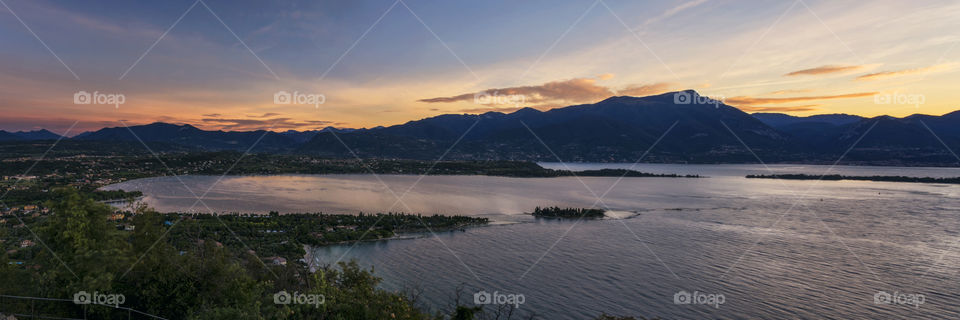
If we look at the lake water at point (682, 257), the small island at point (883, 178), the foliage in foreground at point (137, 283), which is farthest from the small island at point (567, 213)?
the small island at point (883, 178)

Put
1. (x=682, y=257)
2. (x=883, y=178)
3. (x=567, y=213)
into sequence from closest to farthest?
(x=682, y=257)
(x=567, y=213)
(x=883, y=178)

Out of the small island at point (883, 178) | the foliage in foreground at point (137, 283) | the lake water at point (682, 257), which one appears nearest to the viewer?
the foliage in foreground at point (137, 283)

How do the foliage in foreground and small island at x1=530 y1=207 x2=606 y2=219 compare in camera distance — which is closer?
the foliage in foreground

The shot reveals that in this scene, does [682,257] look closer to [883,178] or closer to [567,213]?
[567,213]

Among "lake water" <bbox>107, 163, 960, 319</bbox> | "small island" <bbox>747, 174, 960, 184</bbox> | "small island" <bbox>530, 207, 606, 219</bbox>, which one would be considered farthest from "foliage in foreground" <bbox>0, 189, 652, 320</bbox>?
"small island" <bbox>747, 174, 960, 184</bbox>

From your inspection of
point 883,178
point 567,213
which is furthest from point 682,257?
point 883,178

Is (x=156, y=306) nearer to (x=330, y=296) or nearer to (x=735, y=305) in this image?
(x=330, y=296)

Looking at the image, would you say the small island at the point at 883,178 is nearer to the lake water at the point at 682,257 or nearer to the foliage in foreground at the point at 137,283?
the lake water at the point at 682,257

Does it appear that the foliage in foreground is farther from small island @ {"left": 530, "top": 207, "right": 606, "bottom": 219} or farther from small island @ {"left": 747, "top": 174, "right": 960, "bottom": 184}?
small island @ {"left": 747, "top": 174, "right": 960, "bottom": 184}

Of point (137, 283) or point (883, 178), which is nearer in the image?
point (137, 283)
